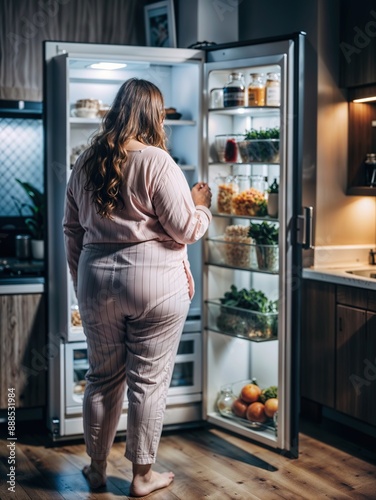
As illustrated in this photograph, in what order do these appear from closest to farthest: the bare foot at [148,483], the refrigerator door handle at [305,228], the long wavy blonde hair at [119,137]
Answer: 1. the long wavy blonde hair at [119,137]
2. the bare foot at [148,483]
3. the refrigerator door handle at [305,228]

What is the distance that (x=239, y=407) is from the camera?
3.56 metres

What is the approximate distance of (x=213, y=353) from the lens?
3656mm

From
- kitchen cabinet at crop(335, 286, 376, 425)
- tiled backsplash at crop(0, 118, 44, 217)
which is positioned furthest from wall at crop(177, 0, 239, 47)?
kitchen cabinet at crop(335, 286, 376, 425)

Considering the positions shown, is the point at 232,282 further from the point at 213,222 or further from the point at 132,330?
the point at 132,330

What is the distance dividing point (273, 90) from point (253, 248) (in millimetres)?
751

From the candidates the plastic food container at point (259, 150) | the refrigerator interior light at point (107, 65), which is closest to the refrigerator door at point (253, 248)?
the plastic food container at point (259, 150)

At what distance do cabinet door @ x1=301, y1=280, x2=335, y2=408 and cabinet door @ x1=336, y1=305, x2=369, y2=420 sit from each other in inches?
2.3

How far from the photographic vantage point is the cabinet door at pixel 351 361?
3322 mm

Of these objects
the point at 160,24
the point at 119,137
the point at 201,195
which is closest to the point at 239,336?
the point at 201,195

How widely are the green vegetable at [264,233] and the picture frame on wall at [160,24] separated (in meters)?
1.20

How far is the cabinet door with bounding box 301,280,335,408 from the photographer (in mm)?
3547

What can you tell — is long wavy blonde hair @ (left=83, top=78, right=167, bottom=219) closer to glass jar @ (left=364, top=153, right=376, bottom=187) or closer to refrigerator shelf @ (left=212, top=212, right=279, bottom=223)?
refrigerator shelf @ (left=212, top=212, right=279, bottom=223)

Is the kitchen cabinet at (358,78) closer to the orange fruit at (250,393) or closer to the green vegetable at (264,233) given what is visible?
the green vegetable at (264,233)

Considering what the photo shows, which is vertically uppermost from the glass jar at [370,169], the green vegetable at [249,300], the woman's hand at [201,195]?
the glass jar at [370,169]
